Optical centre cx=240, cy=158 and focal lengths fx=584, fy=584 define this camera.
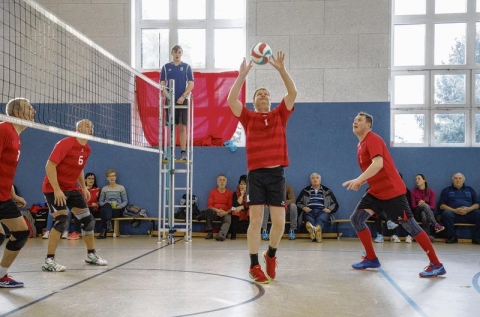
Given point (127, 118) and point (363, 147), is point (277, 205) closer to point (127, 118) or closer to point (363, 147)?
point (363, 147)

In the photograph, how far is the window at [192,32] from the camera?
12031 millimetres

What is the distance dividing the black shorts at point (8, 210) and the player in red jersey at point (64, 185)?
933 millimetres

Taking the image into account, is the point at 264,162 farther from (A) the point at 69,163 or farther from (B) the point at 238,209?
(B) the point at 238,209

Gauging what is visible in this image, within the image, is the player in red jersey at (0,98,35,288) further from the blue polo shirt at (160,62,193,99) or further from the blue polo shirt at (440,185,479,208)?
the blue polo shirt at (440,185,479,208)

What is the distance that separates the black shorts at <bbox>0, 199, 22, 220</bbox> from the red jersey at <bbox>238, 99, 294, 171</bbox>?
6.89 feet

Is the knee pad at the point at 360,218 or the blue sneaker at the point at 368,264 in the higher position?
the knee pad at the point at 360,218

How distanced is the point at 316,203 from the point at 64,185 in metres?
5.72

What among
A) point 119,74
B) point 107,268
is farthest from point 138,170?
point 107,268

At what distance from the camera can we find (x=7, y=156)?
5.03 m

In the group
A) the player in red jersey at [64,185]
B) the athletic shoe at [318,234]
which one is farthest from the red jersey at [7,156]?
the athletic shoe at [318,234]

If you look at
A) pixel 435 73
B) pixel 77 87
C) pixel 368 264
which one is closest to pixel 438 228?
pixel 435 73

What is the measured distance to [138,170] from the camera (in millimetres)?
11836

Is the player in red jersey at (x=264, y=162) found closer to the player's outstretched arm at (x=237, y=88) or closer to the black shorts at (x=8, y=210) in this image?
the player's outstretched arm at (x=237, y=88)

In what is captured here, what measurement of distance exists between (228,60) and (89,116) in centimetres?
301
